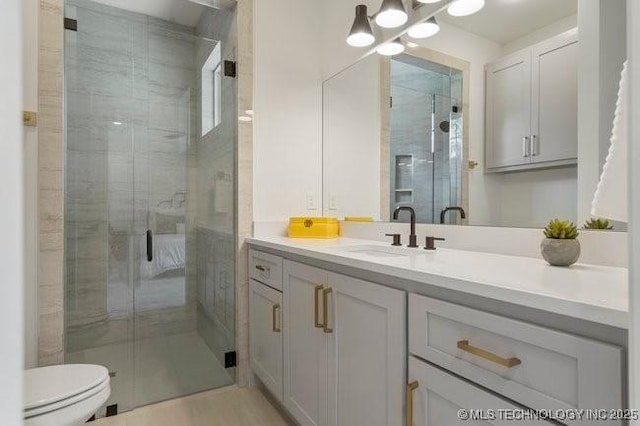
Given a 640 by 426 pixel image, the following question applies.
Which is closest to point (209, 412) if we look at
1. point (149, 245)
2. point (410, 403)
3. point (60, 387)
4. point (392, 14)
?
Answer: point (60, 387)

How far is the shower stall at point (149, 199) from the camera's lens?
1.94 m

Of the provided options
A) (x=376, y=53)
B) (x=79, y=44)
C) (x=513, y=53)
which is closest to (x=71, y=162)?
(x=79, y=44)

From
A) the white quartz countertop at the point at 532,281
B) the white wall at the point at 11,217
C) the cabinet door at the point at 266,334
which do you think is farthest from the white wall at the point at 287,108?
the white wall at the point at 11,217

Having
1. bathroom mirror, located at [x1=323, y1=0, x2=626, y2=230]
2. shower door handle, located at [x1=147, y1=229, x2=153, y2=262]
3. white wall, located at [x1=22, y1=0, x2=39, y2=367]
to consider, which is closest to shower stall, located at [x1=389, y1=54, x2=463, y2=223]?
bathroom mirror, located at [x1=323, y1=0, x2=626, y2=230]

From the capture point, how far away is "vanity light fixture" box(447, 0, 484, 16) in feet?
4.99

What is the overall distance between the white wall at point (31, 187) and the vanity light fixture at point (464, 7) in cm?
200

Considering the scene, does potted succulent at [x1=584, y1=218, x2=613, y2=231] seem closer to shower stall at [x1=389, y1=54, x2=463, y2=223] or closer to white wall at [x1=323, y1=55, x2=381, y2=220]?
shower stall at [x1=389, y1=54, x2=463, y2=223]

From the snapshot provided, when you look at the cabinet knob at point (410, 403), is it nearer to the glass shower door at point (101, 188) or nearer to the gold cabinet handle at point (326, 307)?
the gold cabinet handle at point (326, 307)

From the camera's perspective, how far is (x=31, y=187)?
1.67 metres

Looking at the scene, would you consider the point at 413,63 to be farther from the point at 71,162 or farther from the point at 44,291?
the point at 44,291

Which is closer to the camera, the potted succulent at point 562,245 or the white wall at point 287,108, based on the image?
the potted succulent at point 562,245

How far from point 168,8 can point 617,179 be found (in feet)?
8.20

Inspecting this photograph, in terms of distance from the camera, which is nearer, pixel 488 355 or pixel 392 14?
pixel 488 355

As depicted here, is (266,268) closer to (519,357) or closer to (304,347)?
(304,347)
